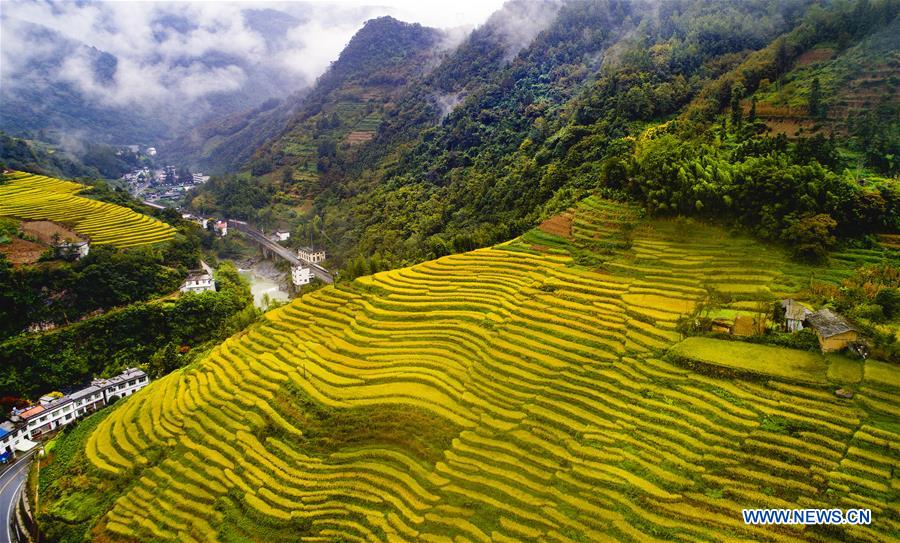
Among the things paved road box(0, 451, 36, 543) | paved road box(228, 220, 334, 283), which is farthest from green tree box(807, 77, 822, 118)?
paved road box(0, 451, 36, 543)

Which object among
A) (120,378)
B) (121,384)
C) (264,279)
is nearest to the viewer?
(121,384)

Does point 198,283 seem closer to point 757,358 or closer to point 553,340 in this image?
point 553,340

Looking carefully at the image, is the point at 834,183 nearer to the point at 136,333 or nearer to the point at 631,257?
the point at 631,257

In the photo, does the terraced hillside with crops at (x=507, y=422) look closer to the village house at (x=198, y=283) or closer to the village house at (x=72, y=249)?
the village house at (x=198, y=283)

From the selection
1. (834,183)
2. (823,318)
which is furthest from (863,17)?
(823,318)

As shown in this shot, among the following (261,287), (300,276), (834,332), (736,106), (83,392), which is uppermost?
(736,106)

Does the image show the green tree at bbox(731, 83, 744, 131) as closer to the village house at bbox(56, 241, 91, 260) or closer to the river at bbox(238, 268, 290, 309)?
the river at bbox(238, 268, 290, 309)

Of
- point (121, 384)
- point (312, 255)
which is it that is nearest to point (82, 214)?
point (312, 255)
